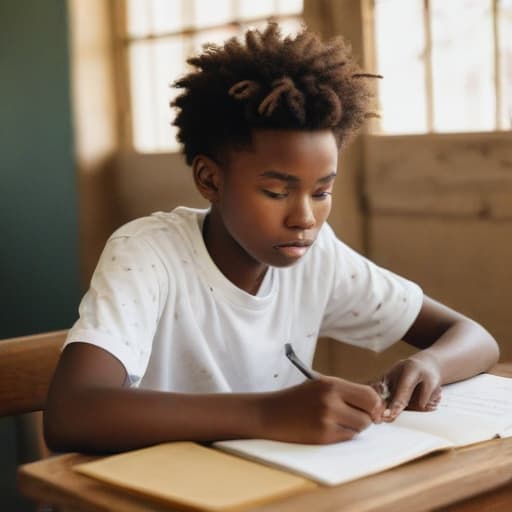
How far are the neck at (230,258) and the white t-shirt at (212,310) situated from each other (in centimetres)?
2

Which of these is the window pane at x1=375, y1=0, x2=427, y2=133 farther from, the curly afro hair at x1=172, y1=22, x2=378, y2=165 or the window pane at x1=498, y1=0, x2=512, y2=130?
the curly afro hair at x1=172, y1=22, x2=378, y2=165

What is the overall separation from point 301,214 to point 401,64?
1.32 metres

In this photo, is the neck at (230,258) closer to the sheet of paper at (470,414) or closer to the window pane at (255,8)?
the sheet of paper at (470,414)

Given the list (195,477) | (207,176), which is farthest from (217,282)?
(195,477)

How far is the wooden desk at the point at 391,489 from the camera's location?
92 centimetres

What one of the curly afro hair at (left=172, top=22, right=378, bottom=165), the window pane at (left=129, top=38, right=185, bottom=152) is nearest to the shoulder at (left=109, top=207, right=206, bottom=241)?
the curly afro hair at (left=172, top=22, right=378, bottom=165)

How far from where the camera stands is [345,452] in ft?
3.46

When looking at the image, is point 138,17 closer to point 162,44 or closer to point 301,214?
point 162,44

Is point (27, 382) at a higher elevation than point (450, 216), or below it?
below

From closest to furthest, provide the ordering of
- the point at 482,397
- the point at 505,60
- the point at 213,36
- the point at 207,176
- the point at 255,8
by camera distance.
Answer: the point at 482,397 → the point at 207,176 → the point at 505,60 → the point at 255,8 → the point at 213,36

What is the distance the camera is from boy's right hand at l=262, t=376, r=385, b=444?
1087mm

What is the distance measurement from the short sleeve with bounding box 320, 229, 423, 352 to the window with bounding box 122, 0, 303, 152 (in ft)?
5.18

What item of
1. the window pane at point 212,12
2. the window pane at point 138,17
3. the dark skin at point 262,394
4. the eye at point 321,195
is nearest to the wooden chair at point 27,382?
the dark skin at point 262,394

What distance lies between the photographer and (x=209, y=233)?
5.20ft
